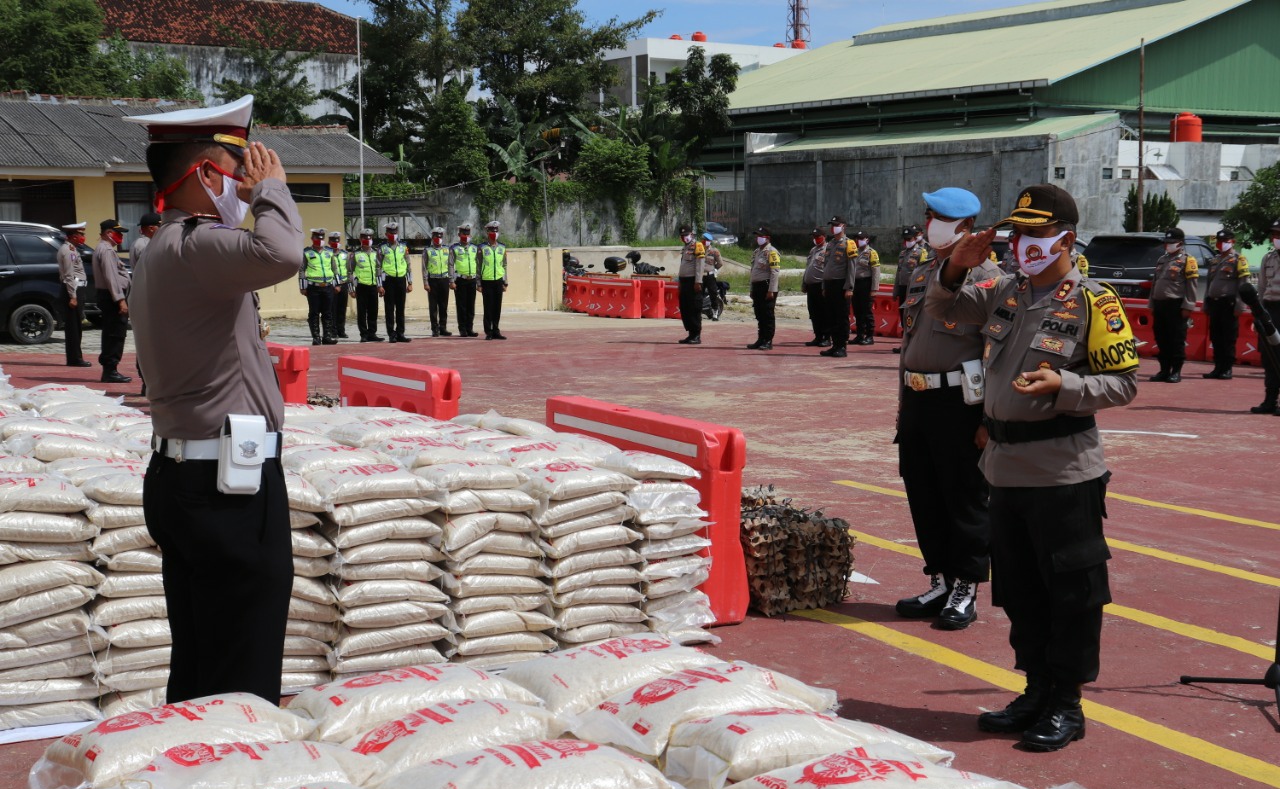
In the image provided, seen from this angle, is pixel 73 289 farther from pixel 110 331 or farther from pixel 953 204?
pixel 953 204

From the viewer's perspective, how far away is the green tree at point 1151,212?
3972 centimetres

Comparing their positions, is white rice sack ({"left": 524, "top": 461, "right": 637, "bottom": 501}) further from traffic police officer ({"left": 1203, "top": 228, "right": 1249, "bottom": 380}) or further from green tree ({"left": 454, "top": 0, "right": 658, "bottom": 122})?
green tree ({"left": 454, "top": 0, "right": 658, "bottom": 122})

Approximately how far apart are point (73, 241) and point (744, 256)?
29.0m

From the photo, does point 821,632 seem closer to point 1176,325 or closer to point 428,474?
point 428,474

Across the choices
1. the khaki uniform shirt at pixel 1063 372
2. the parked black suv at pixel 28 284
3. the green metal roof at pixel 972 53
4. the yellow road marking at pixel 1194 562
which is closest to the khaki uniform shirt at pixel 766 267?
the parked black suv at pixel 28 284

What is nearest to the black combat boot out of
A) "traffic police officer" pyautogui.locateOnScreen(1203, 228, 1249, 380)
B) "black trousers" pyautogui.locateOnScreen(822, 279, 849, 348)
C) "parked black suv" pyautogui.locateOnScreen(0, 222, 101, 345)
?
"traffic police officer" pyautogui.locateOnScreen(1203, 228, 1249, 380)

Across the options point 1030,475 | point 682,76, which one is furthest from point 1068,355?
point 682,76

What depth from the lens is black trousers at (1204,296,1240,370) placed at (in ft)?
52.0

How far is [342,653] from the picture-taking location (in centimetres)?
488

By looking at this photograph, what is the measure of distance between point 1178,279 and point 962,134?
2790 centimetres

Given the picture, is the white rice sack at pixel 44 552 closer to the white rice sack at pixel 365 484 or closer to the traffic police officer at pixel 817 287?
the white rice sack at pixel 365 484

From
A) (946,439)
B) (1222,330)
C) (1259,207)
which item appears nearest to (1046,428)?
(946,439)

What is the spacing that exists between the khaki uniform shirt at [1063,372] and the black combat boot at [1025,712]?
2.37 ft

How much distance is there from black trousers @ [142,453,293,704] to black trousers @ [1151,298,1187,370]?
14546 millimetres
